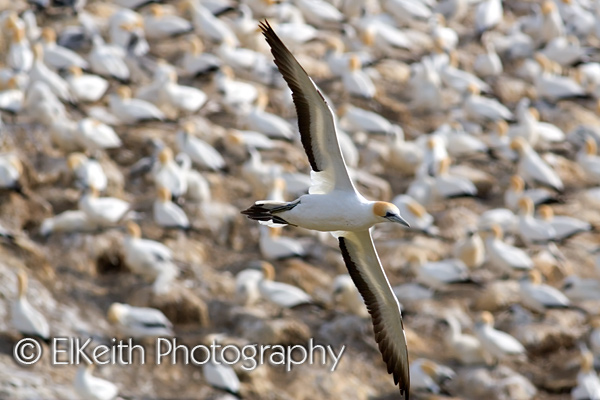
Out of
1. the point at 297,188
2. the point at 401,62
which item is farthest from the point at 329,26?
the point at 297,188

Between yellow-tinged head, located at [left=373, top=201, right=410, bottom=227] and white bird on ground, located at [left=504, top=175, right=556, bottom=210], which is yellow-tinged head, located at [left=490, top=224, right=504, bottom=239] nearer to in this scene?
white bird on ground, located at [left=504, top=175, right=556, bottom=210]

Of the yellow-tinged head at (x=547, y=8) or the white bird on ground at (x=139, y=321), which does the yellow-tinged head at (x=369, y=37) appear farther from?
the white bird on ground at (x=139, y=321)

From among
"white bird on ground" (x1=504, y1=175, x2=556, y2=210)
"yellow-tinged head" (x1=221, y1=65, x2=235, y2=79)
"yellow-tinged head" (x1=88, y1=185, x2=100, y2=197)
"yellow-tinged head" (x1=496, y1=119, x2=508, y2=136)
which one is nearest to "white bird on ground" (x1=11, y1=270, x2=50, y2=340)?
"yellow-tinged head" (x1=88, y1=185, x2=100, y2=197)

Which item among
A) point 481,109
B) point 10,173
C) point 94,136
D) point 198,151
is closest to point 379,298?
point 10,173

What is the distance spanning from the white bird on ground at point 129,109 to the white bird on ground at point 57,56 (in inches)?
52.4

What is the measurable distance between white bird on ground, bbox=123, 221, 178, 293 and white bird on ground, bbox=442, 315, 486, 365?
107 inches

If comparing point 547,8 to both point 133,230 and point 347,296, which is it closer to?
point 347,296

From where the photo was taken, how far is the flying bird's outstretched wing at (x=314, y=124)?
6.79 m

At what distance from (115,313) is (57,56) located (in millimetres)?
5563

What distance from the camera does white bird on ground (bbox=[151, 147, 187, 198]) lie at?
13.2 metres

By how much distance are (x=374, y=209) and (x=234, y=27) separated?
11.6 m

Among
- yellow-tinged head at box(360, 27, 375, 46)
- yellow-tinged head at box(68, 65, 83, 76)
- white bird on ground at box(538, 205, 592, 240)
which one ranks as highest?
yellow-tinged head at box(68, 65, 83, 76)

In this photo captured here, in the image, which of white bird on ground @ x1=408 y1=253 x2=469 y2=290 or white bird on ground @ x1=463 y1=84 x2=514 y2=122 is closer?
white bird on ground @ x1=408 y1=253 x2=469 y2=290

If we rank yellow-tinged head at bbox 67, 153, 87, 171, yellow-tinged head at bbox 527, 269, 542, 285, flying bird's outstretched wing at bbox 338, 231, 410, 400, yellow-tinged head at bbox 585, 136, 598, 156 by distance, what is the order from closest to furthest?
flying bird's outstretched wing at bbox 338, 231, 410, 400, yellow-tinged head at bbox 67, 153, 87, 171, yellow-tinged head at bbox 527, 269, 542, 285, yellow-tinged head at bbox 585, 136, 598, 156
